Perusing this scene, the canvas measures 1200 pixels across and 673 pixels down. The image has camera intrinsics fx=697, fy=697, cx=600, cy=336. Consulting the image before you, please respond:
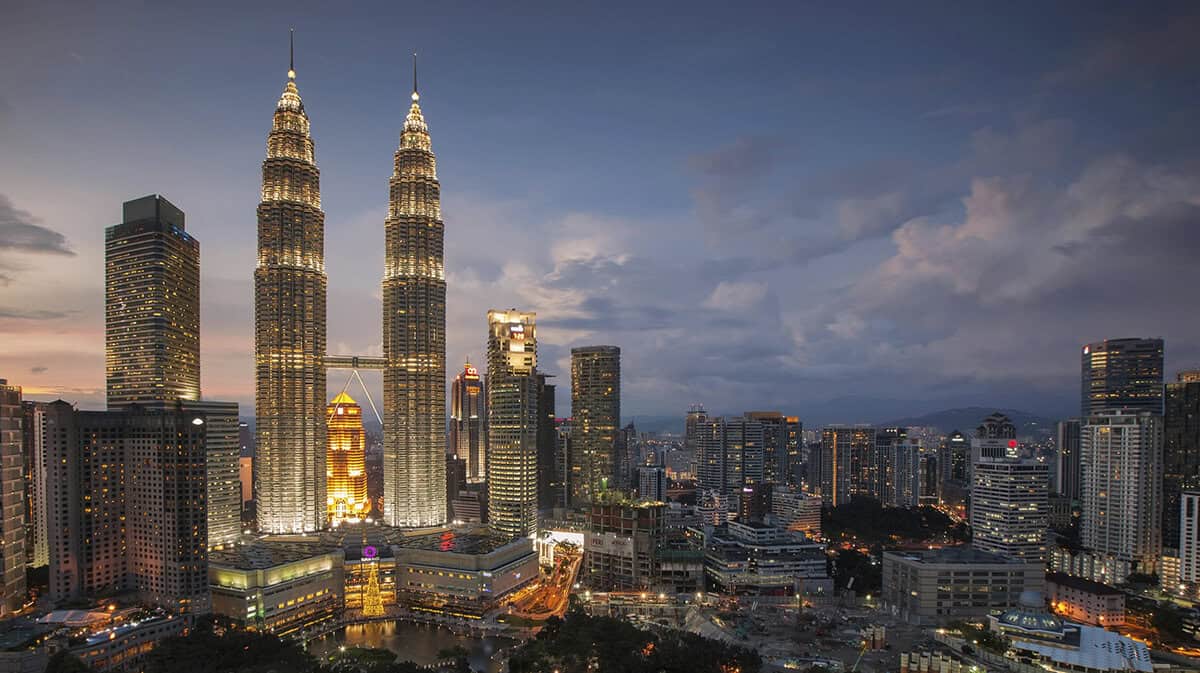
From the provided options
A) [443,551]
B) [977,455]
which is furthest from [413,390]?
[977,455]

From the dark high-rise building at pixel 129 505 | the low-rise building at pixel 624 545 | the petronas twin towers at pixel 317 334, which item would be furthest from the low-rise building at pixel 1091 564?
the dark high-rise building at pixel 129 505

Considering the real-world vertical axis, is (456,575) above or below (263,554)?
below

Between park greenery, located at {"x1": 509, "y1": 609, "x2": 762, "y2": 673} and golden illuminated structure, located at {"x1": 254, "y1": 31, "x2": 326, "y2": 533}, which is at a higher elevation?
golden illuminated structure, located at {"x1": 254, "y1": 31, "x2": 326, "y2": 533}

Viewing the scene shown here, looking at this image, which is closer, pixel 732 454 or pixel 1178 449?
pixel 1178 449

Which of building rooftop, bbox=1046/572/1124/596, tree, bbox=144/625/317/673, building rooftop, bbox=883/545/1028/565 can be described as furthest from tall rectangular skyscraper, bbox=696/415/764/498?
tree, bbox=144/625/317/673

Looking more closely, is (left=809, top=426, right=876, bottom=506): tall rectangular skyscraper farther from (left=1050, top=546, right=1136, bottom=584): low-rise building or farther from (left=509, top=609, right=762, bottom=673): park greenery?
(left=509, top=609, right=762, bottom=673): park greenery

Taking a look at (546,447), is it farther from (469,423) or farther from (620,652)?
(620,652)

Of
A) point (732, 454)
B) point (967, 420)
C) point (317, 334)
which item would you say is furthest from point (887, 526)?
point (967, 420)
